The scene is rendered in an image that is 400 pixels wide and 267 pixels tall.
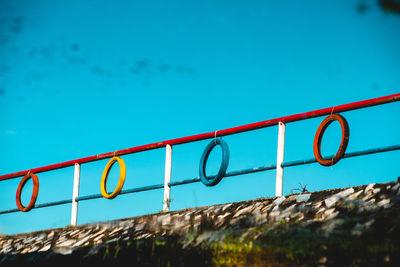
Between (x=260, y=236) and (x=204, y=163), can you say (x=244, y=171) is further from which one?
(x=260, y=236)

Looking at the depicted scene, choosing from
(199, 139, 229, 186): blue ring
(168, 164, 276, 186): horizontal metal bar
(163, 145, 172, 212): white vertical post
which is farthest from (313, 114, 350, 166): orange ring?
(163, 145, 172, 212): white vertical post

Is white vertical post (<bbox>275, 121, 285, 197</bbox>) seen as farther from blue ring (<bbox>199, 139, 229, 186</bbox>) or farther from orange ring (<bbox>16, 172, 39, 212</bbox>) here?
orange ring (<bbox>16, 172, 39, 212</bbox>)

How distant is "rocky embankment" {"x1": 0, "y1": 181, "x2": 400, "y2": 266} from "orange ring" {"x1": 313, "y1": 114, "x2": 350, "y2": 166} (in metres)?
0.47

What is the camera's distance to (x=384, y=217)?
4516 mm

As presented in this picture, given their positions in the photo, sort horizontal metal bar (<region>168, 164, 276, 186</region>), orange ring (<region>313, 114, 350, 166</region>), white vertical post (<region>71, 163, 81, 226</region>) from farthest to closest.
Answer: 1. white vertical post (<region>71, 163, 81, 226</region>)
2. horizontal metal bar (<region>168, 164, 276, 186</region>)
3. orange ring (<region>313, 114, 350, 166</region>)

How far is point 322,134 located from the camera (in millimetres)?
6492

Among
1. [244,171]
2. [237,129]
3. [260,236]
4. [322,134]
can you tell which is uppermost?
[237,129]

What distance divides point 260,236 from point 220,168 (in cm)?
215

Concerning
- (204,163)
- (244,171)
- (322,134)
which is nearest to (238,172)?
(244,171)

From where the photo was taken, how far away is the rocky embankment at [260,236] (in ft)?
14.2

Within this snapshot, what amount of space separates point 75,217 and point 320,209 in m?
3.76

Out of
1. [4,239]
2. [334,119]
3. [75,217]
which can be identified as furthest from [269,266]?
[4,239]

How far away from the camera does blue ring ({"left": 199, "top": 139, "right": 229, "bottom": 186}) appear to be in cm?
686

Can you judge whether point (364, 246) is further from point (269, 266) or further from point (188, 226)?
point (188, 226)
